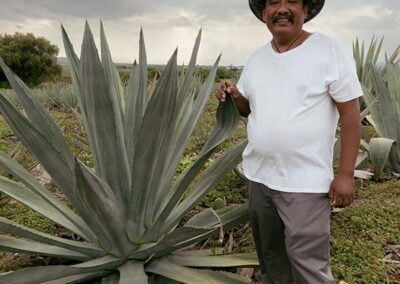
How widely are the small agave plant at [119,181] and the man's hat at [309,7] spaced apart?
0.33 m

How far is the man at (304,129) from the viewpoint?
1.73 meters

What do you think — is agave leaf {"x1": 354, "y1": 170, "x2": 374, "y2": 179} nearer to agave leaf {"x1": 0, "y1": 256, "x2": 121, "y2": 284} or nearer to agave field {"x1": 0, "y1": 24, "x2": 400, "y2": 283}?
agave field {"x1": 0, "y1": 24, "x2": 400, "y2": 283}

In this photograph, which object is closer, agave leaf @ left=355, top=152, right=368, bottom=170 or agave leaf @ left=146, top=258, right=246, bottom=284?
agave leaf @ left=146, top=258, right=246, bottom=284

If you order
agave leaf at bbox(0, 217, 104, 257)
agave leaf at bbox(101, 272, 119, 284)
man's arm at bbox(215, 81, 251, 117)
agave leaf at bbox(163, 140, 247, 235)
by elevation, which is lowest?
agave leaf at bbox(101, 272, 119, 284)

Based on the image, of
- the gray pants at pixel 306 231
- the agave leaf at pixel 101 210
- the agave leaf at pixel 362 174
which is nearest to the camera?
the agave leaf at pixel 101 210

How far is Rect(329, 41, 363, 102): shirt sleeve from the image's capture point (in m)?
1.70

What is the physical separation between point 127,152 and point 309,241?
0.82 m

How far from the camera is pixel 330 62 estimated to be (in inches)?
67.6

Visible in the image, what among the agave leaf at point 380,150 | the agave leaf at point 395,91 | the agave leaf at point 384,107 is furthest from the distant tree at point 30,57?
the agave leaf at point 380,150

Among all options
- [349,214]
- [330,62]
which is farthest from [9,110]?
[349,214]

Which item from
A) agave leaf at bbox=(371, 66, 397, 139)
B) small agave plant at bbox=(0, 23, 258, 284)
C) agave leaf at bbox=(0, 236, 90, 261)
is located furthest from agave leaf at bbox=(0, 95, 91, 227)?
agave leaf at bbox=(371, 66, 397, 139)

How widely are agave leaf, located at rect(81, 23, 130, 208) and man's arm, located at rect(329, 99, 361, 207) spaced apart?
825mm

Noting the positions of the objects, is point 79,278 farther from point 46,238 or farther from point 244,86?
point 244,86

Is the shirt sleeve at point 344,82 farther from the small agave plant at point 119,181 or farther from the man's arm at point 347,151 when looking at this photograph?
the small agave plant at point 119,181
